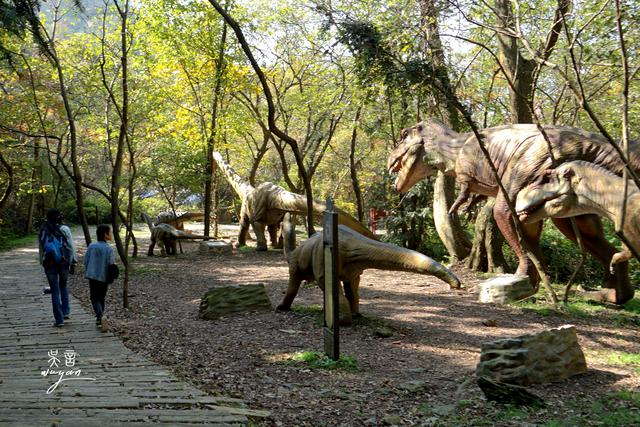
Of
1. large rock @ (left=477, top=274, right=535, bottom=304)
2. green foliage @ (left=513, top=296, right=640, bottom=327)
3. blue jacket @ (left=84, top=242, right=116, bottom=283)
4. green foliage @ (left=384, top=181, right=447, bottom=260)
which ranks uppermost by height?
green foliage @ (left=384, top=181, right=447, bottom=260)

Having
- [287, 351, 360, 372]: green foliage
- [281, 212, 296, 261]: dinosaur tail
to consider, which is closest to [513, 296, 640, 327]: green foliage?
[287, 351, 360, 372]: green foliage

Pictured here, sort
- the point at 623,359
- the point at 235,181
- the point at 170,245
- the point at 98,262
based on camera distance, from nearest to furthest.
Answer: the point at 623,359
the point at 98,262
the point at 170,245
the point at 235,181

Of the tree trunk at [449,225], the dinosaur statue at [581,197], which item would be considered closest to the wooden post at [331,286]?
the dinosaur statue at [581,197]

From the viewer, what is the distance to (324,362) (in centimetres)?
566

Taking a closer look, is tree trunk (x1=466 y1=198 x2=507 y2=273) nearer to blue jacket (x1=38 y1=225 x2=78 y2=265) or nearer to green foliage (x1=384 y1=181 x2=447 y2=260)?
green foliage (x1=384 y1=181 x2=447 y2=260)

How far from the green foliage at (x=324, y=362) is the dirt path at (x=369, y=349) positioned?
74 mm

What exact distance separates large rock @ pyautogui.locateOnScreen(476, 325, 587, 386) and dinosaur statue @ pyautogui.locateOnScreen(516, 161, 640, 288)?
2.16m

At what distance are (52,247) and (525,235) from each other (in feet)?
21.2

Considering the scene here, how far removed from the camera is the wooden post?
18.7ft

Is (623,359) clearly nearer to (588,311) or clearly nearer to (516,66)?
(588,311)

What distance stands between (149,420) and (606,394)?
3609 millimetres

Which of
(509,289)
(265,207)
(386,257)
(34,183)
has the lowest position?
(509,289)

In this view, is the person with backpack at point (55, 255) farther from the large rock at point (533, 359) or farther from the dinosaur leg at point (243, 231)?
the dinosaur leg at point (243, 231)
